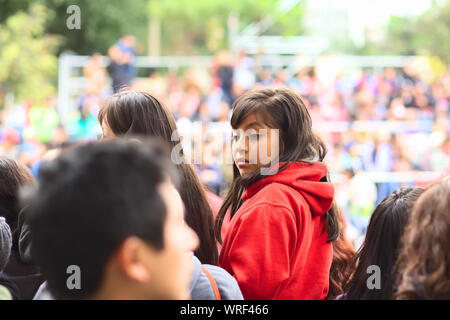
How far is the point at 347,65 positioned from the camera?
14711 mm

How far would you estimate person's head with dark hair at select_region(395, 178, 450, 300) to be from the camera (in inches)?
71.6

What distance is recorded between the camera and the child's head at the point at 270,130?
8.59 ft

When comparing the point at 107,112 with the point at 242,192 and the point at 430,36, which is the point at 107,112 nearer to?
the point at 242,192

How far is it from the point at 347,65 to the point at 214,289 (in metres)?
13.4

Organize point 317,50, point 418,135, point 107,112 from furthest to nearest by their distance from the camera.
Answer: point 317,50, point 418,135, point 107,112

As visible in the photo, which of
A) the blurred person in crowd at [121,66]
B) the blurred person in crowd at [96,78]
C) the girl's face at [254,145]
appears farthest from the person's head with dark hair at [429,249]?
the blurred person in crowd at [121,66]

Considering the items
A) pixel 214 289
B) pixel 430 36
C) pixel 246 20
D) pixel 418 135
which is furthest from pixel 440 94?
pixel 246 20

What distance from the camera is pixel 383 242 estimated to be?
7.62 feet

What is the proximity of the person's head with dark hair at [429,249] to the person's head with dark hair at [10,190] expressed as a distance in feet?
→ 5.06

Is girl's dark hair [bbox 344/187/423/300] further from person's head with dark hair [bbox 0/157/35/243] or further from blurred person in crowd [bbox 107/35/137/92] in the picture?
blurred person in crowd [bbox 107/35/137/92]

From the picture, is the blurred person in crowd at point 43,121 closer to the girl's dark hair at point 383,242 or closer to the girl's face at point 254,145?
the girl's face at point 254,145

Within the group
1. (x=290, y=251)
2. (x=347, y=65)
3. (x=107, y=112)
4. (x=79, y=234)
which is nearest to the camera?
(x=79, y=234)

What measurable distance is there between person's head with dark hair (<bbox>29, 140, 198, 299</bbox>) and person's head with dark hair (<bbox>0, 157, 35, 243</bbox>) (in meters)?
1.32

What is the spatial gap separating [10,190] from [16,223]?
14cm
